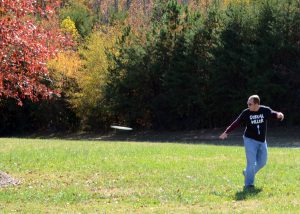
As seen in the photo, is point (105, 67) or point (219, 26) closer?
point (219, 26)

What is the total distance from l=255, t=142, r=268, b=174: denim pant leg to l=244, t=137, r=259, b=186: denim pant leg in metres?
0.14

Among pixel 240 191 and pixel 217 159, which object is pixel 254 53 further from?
pixel 240 191

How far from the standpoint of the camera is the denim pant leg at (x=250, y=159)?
36.9 feet

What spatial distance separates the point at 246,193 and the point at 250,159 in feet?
2.75

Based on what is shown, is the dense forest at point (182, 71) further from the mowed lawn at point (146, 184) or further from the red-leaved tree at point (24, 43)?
the red-leaved tree at point (24, 43)

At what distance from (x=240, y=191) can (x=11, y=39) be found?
5478mm

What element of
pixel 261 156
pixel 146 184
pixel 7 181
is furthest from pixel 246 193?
pixel 7 181

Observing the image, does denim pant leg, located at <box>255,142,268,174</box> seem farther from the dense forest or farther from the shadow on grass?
the dense forest

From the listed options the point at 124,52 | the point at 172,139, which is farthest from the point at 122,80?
the point at 172,139

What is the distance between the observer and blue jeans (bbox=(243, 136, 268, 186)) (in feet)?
37.0

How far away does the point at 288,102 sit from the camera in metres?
33.8

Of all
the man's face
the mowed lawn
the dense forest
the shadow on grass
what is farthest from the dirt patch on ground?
the dense forest

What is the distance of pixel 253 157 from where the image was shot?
37.4 ft

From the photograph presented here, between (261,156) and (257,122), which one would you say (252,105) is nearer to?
(257,122)
